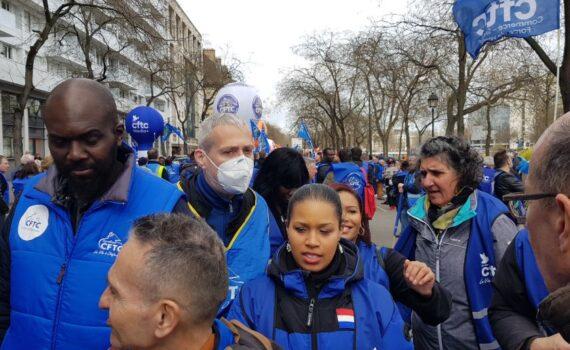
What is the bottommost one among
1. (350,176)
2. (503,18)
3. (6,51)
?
(350,176)

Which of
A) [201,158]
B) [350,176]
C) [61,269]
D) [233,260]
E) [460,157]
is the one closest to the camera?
[61,269]

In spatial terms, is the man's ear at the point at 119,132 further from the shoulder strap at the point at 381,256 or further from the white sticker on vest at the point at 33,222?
the shoulder strap at the point at 381,256

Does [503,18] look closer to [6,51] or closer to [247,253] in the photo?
[247,253]

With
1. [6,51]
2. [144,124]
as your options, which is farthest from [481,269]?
[6,51]

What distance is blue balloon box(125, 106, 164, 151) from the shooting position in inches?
309

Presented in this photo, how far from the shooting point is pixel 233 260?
7.97 feet

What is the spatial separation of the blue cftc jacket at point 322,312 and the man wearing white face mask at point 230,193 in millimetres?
363

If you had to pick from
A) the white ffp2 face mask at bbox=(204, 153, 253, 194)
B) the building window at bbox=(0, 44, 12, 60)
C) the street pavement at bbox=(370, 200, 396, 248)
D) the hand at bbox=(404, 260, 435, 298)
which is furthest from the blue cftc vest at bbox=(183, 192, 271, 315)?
the building window at bbox=(0, 44, 12, 60)

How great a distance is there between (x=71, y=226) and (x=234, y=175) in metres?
1.05

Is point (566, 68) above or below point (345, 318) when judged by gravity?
above

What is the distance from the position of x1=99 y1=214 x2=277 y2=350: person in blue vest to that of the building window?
3042 cm

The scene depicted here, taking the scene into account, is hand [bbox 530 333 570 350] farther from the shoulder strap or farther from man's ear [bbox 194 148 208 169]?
man's ear [bbox 194 148 208 169]

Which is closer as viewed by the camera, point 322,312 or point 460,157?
point 322,312

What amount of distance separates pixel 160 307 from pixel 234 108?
5470 millimetres
